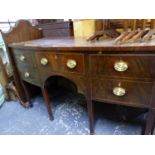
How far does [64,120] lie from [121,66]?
79 cm

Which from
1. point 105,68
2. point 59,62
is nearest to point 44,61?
point 59,62

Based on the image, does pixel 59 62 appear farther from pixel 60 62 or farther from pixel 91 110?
pixel 91 110

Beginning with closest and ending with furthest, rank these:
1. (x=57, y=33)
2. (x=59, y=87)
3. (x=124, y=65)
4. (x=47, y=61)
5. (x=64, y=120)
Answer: (x=124, y=65) → (x=47, y=61) → (x=64, y=120) → (x=57, y=33) → (x=59, y=87)

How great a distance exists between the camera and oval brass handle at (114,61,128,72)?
682mm

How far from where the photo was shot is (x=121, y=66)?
69cm

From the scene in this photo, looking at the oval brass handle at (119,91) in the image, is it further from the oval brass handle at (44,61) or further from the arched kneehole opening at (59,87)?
the arched kneehole opening at (59,87)

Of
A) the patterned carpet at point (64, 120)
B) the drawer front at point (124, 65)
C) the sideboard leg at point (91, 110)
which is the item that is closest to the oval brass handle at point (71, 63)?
the drawer front at point (124, 65)

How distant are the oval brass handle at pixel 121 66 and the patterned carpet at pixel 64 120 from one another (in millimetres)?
606

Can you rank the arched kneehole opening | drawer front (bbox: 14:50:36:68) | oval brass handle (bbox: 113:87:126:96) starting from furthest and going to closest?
the arched kneehole opening < drawer front (bbox: 14:50:36:68) < oval brass handle (bbox: 113:87:126:96)

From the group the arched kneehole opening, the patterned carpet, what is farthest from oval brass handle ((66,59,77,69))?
the arched kneehole opening

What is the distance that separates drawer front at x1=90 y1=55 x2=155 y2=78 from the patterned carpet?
58 cm

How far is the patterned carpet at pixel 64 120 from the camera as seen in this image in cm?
113

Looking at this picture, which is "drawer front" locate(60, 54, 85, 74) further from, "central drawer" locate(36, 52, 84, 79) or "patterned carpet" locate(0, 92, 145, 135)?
"patterned carpet" locate(0, 92, 145, 135)

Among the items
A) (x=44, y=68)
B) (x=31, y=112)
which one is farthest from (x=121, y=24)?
(x=31, y=112)
